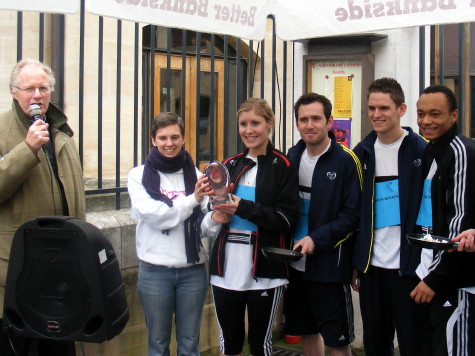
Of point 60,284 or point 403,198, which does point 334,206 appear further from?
point 60,284

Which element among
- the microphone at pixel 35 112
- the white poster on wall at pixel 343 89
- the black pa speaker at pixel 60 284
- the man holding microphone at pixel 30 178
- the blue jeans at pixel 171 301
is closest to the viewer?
the black pa speaker at pixel 60 284

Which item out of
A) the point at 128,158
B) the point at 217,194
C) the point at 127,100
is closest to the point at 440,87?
the point at 217,194

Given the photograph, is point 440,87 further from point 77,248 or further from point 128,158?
point 128,158

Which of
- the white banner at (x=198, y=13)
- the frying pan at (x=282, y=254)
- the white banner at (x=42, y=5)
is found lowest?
the frying pan at (x=282, y=254)

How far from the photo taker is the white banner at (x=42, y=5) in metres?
3.27

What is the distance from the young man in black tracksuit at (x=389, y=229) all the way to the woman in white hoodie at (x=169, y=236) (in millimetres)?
916

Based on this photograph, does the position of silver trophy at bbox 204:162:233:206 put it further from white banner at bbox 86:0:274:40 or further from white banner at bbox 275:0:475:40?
white banner at bbox 275:0:475:40

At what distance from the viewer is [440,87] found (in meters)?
3.71

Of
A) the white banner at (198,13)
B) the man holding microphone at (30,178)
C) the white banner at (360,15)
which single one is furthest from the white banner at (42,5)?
the white banner at (360,15)

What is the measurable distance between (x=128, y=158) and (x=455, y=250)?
333 cm

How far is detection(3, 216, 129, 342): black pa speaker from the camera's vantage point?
3.00 meters

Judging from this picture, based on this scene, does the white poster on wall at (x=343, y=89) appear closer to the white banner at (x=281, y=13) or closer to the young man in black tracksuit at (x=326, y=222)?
the white banner at (x=281, y=13)

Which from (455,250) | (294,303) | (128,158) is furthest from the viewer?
(128,158)

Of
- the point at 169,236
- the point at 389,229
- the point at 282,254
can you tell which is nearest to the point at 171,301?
the point at 169,236
